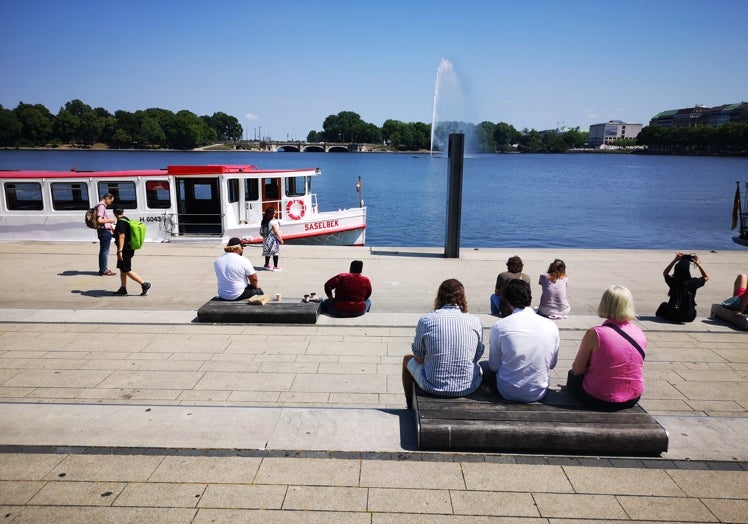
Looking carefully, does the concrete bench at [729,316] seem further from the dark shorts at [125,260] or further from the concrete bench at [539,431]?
the dark shorts at [125,260]

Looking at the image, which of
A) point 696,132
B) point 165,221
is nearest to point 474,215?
point 165,221

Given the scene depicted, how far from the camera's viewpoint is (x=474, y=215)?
50.3 meters

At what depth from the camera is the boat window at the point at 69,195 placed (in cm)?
1975

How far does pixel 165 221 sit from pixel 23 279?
783 cm

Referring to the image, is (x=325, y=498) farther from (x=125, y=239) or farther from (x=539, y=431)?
(x=125, y=239)

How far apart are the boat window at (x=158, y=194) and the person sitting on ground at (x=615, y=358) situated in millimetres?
18314

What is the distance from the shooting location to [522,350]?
495 cm

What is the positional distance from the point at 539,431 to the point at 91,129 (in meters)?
210

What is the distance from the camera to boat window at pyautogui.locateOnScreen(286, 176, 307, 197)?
2247cm

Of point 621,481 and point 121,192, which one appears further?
point 121,192

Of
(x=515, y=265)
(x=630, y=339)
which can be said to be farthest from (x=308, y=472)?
(x=515, y=265)

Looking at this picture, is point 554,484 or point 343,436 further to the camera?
point 343,436

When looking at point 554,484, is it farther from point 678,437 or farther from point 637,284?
point 637,284

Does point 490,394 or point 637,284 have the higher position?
point 490,394
